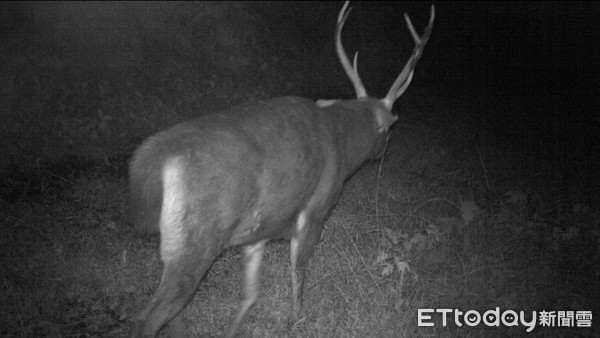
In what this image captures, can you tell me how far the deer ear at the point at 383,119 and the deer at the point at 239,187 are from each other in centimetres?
37

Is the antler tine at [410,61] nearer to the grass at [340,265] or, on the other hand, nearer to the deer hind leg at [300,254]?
the grass at [340,265]

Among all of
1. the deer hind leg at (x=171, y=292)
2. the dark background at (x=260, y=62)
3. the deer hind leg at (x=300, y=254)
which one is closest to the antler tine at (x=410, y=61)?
the deer hind leg at (x=300, y=254)

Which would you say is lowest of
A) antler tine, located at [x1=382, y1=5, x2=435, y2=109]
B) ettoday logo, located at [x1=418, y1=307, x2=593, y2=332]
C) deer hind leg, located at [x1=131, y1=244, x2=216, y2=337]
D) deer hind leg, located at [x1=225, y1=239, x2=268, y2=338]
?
ettoday logo, located at [x1=418, y1=307, x2=593, y2=332]

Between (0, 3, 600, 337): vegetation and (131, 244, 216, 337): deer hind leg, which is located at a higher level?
(131, 244, 216, 337): deer hind leg

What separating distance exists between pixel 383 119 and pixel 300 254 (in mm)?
1583

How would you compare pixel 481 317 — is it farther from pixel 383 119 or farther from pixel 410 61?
pixel 410 61

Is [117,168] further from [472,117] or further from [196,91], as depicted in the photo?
[472,117]

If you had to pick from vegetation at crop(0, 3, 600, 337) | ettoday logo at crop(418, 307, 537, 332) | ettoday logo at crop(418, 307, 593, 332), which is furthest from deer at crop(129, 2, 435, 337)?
ettoday logo at crop(418, 307, 593, 332)

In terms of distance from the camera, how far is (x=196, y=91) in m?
7.89

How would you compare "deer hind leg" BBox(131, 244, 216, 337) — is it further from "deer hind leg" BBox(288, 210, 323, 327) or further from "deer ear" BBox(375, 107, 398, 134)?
"deer ear" BBox(375, 107, 398, 134)

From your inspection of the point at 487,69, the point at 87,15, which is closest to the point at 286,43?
the point at 87,15

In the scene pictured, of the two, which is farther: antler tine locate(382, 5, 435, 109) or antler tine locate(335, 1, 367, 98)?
antler tine locate(335, 1, 367, 98)

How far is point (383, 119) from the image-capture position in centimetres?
506

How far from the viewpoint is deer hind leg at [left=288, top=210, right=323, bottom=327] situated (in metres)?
4.12
